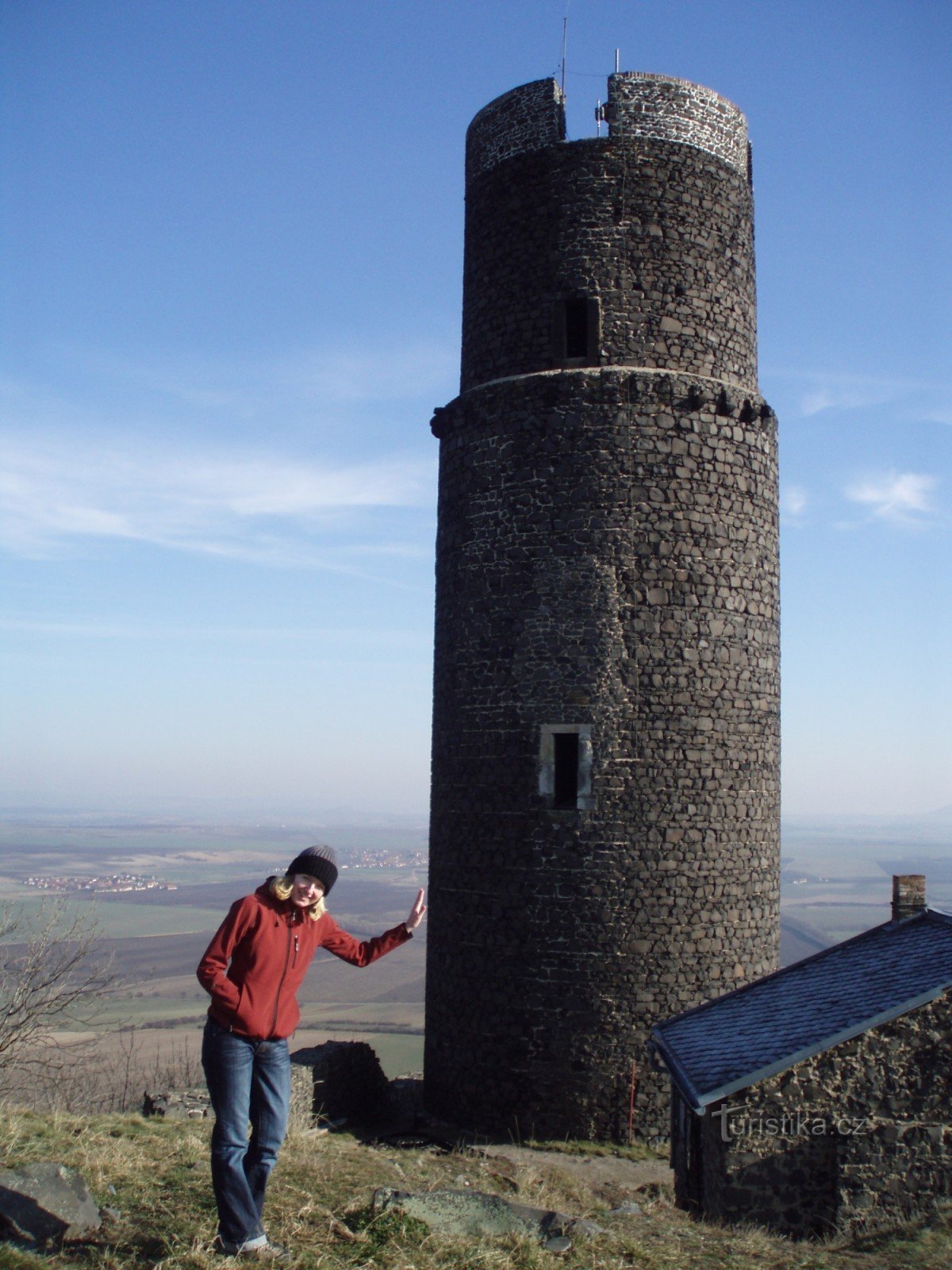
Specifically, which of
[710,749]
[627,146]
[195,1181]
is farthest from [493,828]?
[627,146]

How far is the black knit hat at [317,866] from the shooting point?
214 inches

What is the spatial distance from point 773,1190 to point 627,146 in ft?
38.7

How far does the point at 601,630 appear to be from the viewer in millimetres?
12242

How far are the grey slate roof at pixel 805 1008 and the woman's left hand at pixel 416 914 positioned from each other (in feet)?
11.8

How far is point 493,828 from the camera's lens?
1248 cm

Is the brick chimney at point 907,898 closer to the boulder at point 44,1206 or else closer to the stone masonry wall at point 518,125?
the boulder at point 44,1206

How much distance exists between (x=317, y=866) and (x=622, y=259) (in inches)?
393

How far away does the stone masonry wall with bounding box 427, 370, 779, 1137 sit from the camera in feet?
38.7

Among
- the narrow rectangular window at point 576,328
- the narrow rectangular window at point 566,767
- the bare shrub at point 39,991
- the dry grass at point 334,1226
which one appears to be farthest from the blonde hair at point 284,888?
the narrow rectangular window at point 576,328

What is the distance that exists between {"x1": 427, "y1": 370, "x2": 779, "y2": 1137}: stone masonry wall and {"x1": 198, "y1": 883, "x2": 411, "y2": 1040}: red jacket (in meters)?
6.97

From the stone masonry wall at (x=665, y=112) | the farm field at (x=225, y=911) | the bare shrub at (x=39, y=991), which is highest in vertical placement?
the stone masonry wall at (x=665, y=112)

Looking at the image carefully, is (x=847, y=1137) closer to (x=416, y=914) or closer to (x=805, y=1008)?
(x=805, y=1008)

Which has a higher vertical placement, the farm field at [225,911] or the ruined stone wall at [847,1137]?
the ruined stone wall at [847,1137]
